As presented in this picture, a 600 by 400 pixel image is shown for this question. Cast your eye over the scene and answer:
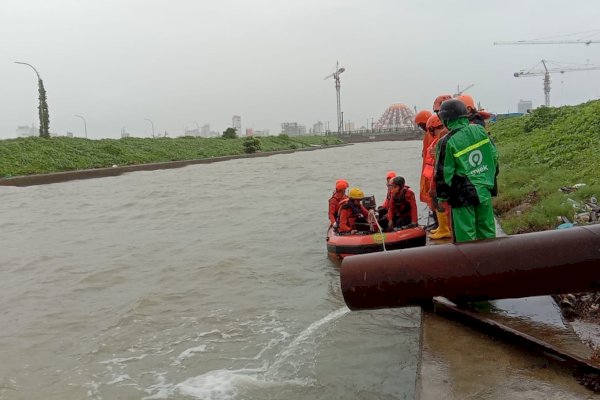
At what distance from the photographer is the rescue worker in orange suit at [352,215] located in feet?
31.0

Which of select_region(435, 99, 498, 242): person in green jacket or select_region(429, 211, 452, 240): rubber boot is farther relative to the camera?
select_region(429, 211, 452, 240): rubber boot

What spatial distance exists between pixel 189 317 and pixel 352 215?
3779mm

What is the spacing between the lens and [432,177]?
610 cm

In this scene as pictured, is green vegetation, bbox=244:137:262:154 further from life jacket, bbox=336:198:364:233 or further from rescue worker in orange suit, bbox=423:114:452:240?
rescue worker in orange suit, bbox=423:114:452:240

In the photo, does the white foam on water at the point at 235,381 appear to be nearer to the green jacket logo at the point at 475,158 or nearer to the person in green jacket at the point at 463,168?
the person in green jacket at the point at 463,168

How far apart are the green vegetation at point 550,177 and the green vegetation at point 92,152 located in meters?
25.3

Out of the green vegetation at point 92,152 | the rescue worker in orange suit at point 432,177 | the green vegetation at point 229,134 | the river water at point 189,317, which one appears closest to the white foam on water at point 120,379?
the river water at point 189,317

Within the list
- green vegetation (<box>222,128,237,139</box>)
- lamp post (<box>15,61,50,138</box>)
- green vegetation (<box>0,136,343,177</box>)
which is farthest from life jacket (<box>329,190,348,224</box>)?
green vegetation (<box>222,128,237,139</box>)

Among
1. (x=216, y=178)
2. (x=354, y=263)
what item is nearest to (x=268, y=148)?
(x=216, y=178)

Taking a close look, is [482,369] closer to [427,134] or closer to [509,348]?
[509,348]

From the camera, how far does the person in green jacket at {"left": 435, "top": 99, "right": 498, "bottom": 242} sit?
427 centimetres

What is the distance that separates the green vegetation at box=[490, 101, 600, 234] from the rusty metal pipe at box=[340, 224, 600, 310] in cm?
307

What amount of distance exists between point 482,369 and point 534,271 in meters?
0.79

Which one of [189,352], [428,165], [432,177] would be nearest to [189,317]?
[189,352]
